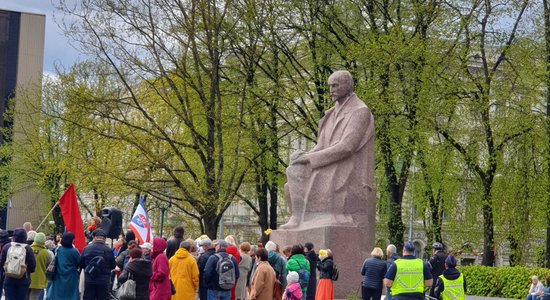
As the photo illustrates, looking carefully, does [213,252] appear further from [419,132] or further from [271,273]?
[419,132]

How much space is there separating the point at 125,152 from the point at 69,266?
18.3m

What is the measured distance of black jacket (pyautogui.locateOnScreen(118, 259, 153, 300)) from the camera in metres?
15.5

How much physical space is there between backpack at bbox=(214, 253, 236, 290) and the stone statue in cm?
438

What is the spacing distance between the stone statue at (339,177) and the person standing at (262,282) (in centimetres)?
470

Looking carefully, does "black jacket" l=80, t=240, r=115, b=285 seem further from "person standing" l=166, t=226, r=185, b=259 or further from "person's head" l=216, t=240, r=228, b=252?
"person's head" l=216, t=240, r=228, b=252

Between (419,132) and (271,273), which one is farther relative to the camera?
(419,132)

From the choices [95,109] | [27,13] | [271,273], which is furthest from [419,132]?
[27,13]

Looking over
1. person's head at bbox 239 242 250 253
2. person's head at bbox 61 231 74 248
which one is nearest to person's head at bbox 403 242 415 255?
person's head at bbox 239 242 250 253

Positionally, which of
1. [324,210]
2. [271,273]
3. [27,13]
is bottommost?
[271,273]

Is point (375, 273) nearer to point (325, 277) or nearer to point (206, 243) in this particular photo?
point (325, 277)

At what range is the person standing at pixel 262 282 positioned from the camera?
17312 millimetres

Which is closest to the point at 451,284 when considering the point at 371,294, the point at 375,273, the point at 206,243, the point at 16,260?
the point at 375,273

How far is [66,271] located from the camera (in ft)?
59.1

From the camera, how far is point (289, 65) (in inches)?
1503
